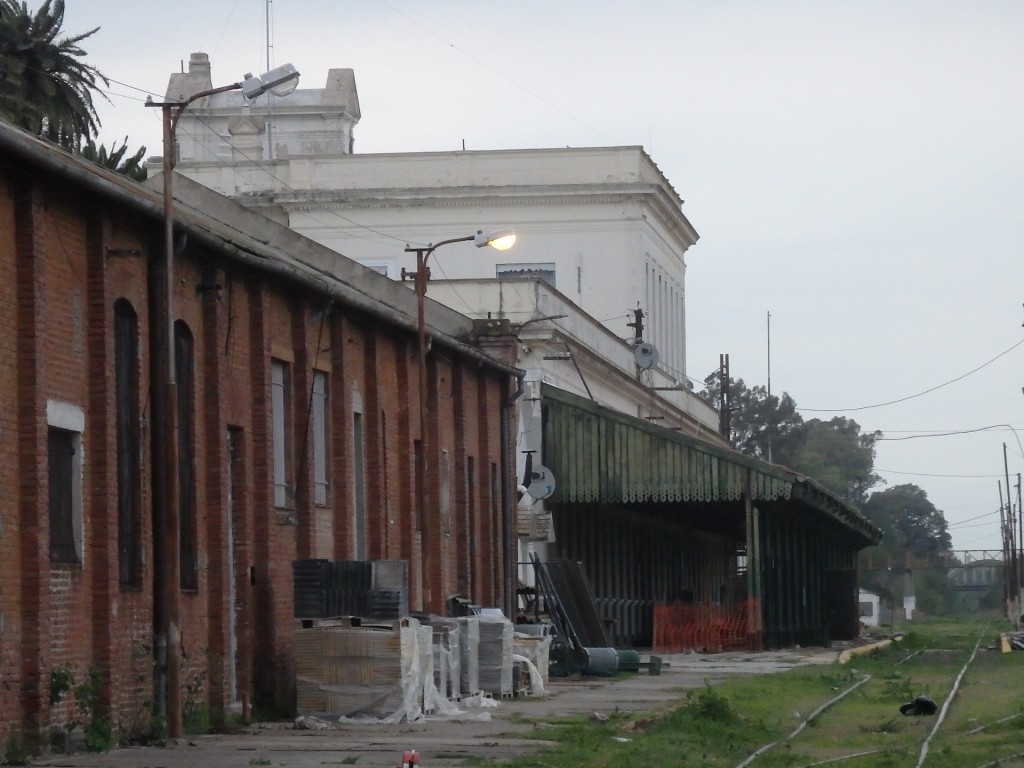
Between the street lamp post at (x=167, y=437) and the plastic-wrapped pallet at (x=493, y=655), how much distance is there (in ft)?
21.5

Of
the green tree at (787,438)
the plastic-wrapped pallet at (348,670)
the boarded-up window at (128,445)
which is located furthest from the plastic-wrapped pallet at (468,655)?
the green tree at (787,438)

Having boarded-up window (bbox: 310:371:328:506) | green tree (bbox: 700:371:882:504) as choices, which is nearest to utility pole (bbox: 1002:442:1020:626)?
green tree (bbox: 700:371:882:504)

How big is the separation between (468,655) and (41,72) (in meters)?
24.7

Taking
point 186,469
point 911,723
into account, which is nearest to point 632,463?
point 911,723

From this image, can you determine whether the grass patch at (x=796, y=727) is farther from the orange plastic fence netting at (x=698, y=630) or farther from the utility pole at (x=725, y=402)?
the utility pole at (x=725, y=402)

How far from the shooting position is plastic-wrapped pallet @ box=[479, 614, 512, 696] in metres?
27.2

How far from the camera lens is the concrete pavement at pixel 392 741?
1803cm

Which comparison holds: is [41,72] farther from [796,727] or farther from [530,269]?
[796,727]

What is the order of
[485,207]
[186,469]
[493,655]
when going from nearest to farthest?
[186,469] < [493,655] < [485,207]

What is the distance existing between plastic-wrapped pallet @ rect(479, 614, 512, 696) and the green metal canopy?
53.5ft

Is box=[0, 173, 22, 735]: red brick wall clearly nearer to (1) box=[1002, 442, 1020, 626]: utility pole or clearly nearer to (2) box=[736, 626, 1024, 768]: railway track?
(2) box=[736, 626, 1024, 768]: railway track

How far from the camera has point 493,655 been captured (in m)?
27.3

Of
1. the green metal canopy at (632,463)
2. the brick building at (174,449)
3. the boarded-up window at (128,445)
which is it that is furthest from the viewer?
the green metal canopy at (632,463)

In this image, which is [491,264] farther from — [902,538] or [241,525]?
[902,538]
